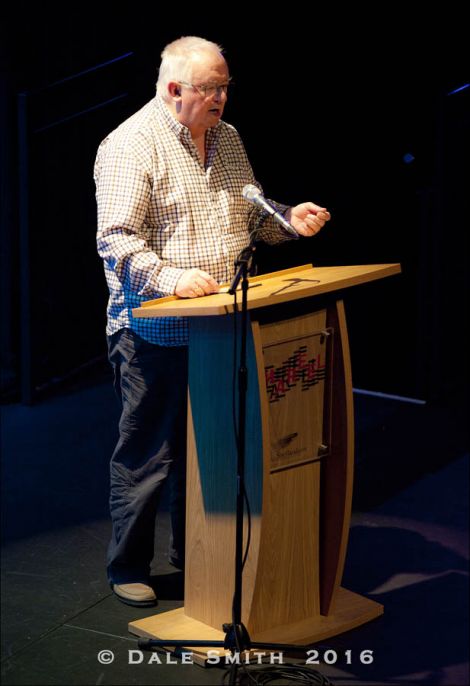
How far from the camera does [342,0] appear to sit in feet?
16.6

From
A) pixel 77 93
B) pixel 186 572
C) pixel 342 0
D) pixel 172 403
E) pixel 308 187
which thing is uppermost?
pixel 342 0

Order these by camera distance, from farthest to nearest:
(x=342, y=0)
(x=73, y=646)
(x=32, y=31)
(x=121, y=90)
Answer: (x=121, y=90), (x=32, y=31), (x=342, y=0), (x=73, y=646)

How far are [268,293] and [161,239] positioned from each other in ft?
1.52

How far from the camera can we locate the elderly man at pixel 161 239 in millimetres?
2877

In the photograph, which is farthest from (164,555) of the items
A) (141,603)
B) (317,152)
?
(317,152)

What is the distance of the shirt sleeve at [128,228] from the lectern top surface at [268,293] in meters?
0.11

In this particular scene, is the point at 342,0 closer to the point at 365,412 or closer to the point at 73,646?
the point at 365,412

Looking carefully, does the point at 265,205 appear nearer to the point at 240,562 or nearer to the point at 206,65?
the point at 206,65

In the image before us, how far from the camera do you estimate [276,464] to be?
2.83 meters

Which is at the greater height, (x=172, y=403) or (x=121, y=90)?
(x=121, y=90)

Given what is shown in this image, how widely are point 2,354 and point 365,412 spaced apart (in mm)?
1934

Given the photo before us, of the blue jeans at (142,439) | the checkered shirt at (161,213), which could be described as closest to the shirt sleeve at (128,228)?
the checkered shirt at (161,213)

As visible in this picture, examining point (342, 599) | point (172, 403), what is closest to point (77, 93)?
point (172, 403)

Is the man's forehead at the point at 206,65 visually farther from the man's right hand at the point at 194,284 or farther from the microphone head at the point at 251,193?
the man's right hand at the point at 194,284
